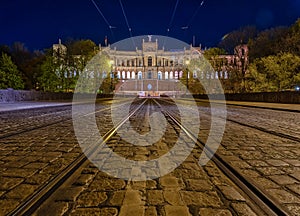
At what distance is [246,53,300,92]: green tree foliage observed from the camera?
30964mm

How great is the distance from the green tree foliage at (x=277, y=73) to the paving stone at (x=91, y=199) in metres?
31.9

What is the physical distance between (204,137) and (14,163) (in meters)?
4.50

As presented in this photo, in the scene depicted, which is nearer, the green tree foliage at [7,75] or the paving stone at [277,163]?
the paving stone at [277,163]

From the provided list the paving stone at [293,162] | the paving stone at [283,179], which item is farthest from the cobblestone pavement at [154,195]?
the paving stone at [293,162]

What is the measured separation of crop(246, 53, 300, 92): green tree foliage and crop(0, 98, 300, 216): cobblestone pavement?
29261 mm

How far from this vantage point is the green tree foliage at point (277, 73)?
31.0m

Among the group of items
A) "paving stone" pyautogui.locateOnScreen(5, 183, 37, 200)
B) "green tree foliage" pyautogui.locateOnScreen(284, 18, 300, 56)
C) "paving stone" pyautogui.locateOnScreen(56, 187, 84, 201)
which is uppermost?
"green tree foliage" pyautogui.locateOnScreen(284, 18, 300, 56)

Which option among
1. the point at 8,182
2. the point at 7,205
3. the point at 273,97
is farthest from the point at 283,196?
the point at 273,97

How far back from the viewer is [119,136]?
723cm

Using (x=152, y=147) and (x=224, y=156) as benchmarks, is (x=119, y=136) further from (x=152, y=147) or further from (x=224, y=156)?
(x=224, y=156)

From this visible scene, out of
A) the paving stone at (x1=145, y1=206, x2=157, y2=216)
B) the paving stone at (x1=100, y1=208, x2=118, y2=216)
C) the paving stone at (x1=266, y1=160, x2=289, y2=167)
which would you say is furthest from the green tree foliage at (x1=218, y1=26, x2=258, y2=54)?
the paving stone at (x1=100, y1=208, x2=118, y2=216)

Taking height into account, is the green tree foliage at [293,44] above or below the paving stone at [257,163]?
above

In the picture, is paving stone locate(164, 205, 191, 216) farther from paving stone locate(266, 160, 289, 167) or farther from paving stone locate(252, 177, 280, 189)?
paving stone locate(266, 160, 289, 167)

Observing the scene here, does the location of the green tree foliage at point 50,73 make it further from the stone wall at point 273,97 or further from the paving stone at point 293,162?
the paving stone at point 293,162
